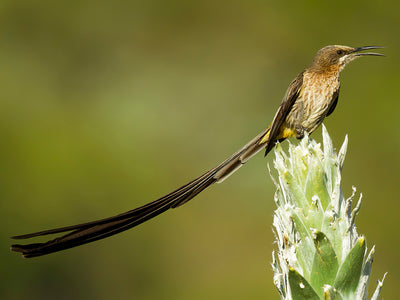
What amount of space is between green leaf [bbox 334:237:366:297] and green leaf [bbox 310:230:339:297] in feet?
0.04

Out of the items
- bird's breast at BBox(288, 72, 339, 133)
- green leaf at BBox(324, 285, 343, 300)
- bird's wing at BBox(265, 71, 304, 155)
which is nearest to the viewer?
green leaf at BBox(324, 285, 343, 300)

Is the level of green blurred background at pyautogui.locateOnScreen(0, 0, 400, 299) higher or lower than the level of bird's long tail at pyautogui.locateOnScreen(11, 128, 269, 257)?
higher

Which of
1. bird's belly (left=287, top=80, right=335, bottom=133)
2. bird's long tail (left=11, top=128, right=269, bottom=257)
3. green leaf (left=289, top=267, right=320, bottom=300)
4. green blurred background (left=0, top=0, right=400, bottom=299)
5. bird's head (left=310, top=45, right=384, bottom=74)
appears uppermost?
green blurred background (left=0, top=0, right=400, bottom=299)

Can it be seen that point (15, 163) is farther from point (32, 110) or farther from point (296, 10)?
point (296, 10)

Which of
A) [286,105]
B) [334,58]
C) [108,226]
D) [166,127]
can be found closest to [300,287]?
[108,226]

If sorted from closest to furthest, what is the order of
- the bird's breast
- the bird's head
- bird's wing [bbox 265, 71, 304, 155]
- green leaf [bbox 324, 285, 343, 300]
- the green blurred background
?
green leaf [bbox 324, 285, 343, 300] < bird's wing [bbox 265, 71, 304, 155] < the bird's breast < the bird's head < the green blurred background

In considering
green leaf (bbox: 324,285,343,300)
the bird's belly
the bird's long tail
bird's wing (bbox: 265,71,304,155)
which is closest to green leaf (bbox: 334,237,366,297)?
green leaf (bbox: 324,285,343,300)

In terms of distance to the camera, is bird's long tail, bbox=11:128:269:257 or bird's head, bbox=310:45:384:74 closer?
bird's long tail, bbox=11:128:269:257

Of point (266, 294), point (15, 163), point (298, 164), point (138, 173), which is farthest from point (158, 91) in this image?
point (298, 164)

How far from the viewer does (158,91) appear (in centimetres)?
554

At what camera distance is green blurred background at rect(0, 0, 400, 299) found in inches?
171

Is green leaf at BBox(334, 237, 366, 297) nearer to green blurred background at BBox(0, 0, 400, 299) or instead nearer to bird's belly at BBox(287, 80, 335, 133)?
bird's belly at BBox(287, 80, 335, 133)

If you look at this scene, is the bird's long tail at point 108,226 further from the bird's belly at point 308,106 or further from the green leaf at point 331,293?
the bird's belly at point 308,106

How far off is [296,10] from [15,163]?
3.17 m
